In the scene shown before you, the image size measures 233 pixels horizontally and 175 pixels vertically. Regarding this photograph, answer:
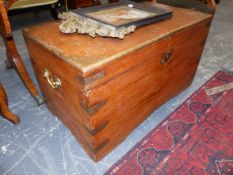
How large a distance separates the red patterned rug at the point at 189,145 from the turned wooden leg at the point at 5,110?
66 centimetres

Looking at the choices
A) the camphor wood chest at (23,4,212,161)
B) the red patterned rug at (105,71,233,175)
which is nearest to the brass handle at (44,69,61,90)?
the camphor wood chest at (23,4,212,161)

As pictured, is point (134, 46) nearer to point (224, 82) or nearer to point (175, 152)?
point (175, 152)

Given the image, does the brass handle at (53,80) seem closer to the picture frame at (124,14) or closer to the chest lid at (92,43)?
the chest lid at (92,43)

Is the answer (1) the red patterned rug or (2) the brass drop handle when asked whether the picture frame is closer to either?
(2) the brass drop handle

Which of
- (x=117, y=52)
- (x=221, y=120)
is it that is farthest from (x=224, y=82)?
(x=117, y=52)

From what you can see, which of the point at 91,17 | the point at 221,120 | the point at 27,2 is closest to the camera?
the point at 91,17

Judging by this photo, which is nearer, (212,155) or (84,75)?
(84,75)

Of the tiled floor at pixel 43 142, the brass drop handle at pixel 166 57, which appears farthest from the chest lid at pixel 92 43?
the tiled floor at pixel 43 142

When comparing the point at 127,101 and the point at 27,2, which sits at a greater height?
the point at 27,2

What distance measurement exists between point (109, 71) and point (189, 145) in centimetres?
67

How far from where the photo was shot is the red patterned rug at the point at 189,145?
3.36ft

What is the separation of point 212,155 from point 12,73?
161 centimetres

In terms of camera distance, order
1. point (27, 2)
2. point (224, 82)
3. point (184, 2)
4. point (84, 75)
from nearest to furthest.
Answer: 1. point (84, 75)
2. point (224, 82)
3. point (184, 2)
4. point (27, 2)

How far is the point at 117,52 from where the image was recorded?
81 centimetres
